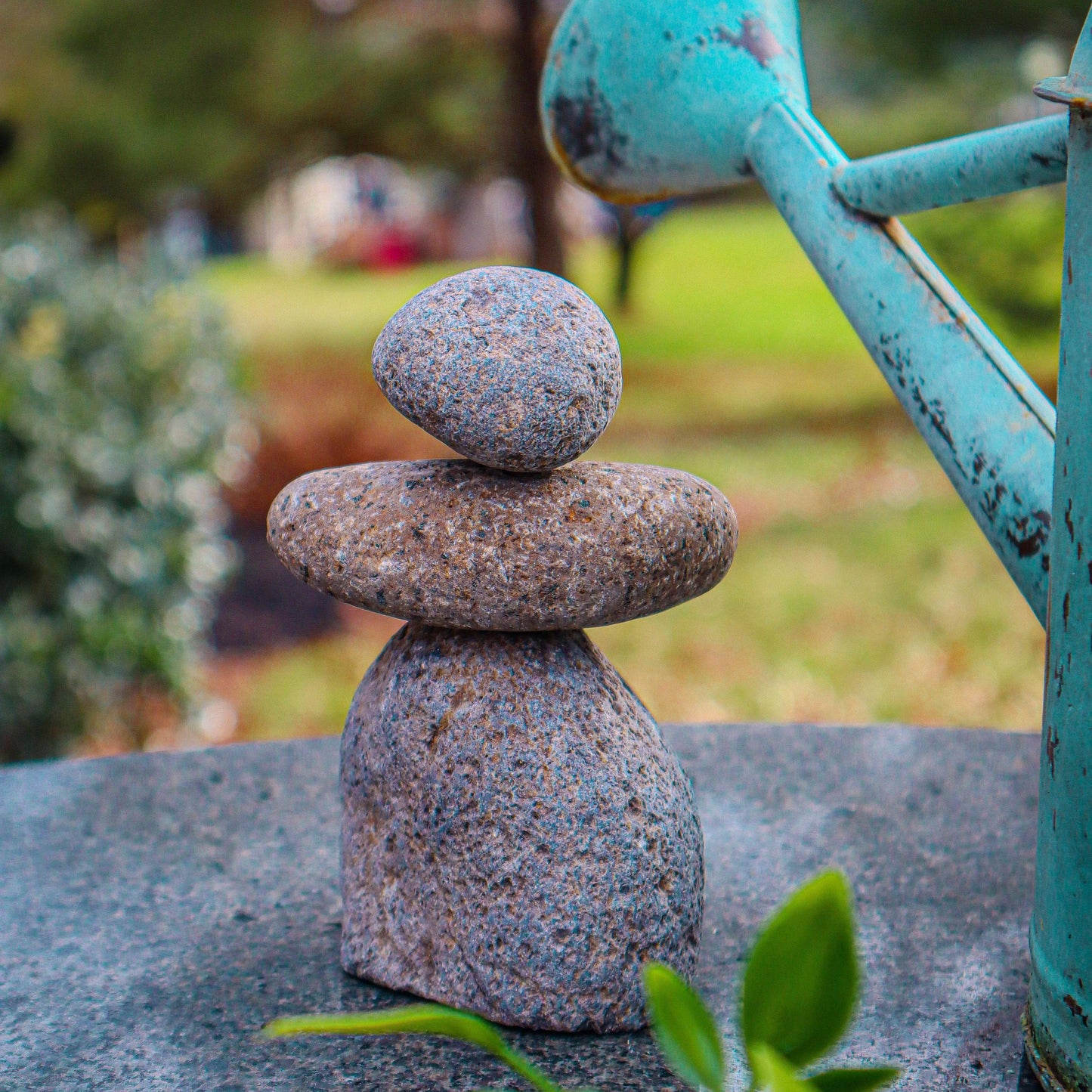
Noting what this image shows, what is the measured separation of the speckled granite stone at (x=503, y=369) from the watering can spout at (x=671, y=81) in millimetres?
237

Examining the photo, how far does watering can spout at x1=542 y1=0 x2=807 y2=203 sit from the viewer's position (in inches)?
41.4

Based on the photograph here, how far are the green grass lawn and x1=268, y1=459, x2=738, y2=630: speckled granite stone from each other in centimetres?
205

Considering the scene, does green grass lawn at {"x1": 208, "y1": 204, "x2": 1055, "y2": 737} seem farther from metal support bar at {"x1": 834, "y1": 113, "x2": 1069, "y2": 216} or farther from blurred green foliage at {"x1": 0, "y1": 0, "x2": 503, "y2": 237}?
metal support bar at {"x1": 834, "y1": 113, "x2": 1069, "y2": 216}

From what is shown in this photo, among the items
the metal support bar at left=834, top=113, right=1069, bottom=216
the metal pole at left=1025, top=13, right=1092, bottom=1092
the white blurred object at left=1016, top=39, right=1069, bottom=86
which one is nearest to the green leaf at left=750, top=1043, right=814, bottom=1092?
the metal pole at left=1025, top=13, right=1092, bottom=1092

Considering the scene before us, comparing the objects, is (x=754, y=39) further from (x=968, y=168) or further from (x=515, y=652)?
(x=515, y=652)

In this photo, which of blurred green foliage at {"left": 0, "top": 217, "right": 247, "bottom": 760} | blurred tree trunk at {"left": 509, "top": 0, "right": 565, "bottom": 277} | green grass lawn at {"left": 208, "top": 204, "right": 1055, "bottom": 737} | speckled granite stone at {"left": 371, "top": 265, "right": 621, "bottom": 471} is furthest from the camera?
blurred tree trunk at {"left": 509, "top": 0, "right": 565, "bottom": 277}

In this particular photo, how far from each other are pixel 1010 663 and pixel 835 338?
5.39 meters

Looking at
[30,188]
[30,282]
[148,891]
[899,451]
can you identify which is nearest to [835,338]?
[899,451]

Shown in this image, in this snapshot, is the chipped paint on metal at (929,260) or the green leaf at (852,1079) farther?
the chipped paint on metal at (929,260)

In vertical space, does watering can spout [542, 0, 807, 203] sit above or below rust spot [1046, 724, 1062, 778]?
above

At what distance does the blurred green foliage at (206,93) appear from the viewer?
524cm

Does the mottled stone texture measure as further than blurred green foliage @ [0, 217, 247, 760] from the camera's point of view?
No

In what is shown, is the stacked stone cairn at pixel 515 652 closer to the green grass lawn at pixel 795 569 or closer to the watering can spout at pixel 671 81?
the watering can spout at pixel 671 81

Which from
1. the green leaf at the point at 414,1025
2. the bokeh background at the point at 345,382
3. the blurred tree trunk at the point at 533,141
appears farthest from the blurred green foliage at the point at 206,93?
the green leaf at the point at 414,1025
